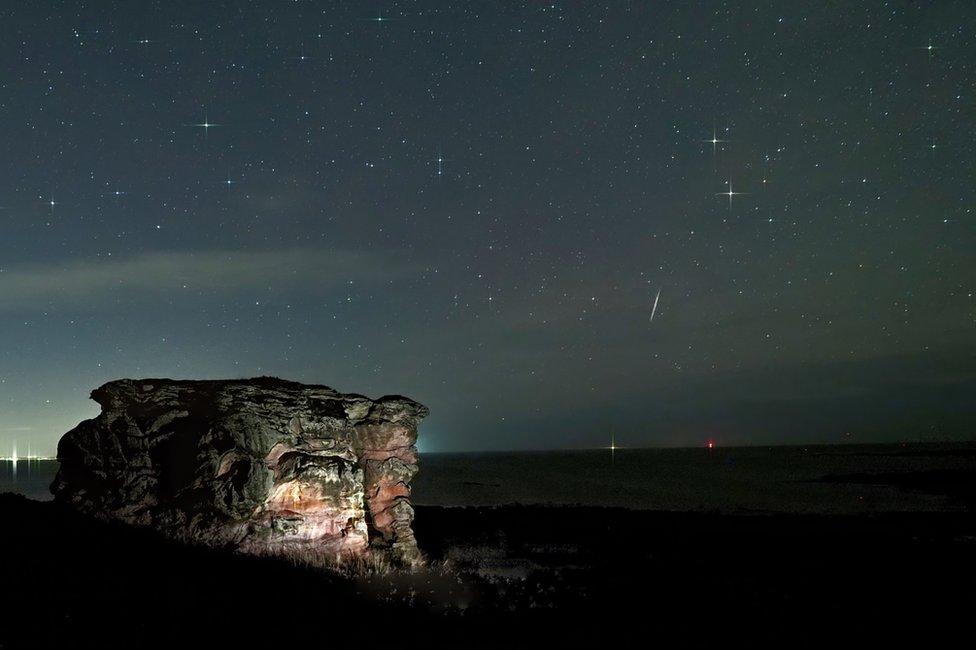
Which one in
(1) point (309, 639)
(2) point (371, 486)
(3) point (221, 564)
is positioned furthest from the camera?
(2) point (371, 486)

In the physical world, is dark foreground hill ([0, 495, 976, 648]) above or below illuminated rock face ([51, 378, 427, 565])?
below

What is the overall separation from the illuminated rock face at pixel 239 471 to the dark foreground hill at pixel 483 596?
3.31ft

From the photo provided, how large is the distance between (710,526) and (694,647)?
1010 inches

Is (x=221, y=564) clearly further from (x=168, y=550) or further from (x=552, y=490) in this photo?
(x=552, y=490)

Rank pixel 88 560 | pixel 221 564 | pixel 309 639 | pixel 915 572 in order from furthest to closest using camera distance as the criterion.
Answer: pixel 915 572
pixel 221 564
pixel 88 560
pixel 309 639

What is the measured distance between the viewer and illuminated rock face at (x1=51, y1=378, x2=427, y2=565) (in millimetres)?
18719

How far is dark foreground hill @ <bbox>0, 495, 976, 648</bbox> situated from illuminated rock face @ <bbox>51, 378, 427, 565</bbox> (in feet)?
3.31

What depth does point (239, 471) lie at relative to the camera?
19094 millimetres

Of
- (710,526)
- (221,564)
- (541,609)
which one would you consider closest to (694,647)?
(541,609)

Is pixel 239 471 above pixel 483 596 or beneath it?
above

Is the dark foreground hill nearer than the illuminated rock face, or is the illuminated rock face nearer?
the dark foreground hill

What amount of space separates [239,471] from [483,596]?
24.7ft

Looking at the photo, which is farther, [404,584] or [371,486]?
[371,486]

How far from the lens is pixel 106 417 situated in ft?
66.6
